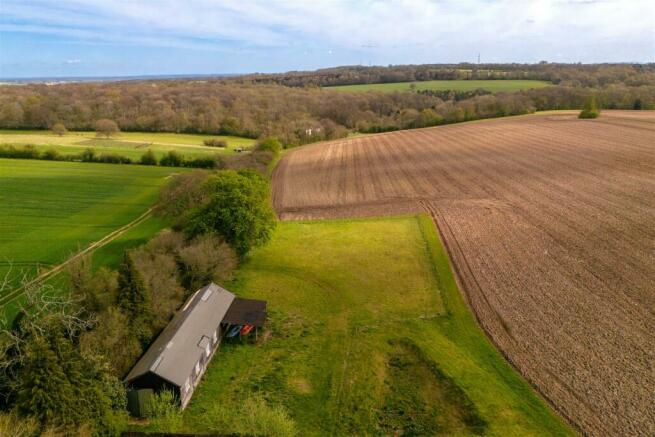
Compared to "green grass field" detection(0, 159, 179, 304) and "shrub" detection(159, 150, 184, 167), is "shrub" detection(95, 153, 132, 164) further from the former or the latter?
Result: "shrub" detection(159, 150, 184, 167)

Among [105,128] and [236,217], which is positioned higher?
[105,128]

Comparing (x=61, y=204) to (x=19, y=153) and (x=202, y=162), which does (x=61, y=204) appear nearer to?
(x=202, y=162)

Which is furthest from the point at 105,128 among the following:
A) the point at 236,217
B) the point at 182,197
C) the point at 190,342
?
the point at 190,342

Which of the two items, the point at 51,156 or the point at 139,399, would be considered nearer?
the point at 139,399

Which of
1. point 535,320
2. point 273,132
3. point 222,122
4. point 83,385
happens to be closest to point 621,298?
point 535,320

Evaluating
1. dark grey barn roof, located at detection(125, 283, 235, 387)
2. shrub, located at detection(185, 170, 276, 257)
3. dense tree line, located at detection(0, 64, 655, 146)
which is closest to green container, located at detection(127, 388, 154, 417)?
dark grey barn roof, located at detection(125, 283, 235, 387)

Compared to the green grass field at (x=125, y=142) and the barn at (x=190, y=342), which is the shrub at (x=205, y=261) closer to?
the barn at (x=190, y=342)

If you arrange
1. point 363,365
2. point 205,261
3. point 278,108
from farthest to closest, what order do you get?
point 278,108 < point 205,261 < point 363,365
